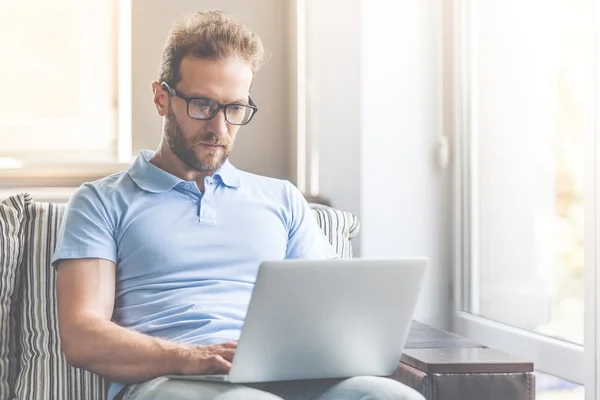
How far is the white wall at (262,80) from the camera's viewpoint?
255cm

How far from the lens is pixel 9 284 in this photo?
1.85 m

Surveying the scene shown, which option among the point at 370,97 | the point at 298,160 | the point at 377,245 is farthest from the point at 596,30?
the point at 298,160

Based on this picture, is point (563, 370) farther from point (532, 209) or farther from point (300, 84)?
point (300, 84)

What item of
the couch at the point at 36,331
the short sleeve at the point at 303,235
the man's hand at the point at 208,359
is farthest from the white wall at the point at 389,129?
the man's hand at the point at 208,359

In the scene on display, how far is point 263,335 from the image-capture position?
1.35 meters

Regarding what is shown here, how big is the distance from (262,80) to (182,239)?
105cm

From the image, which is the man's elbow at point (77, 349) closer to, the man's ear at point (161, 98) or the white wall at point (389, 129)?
the man's ear at point (161, 98)

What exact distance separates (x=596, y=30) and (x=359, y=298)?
90 cm

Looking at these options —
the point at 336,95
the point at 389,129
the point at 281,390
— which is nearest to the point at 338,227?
the point at 389,129

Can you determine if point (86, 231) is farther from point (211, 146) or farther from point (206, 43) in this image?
point (206, 43)

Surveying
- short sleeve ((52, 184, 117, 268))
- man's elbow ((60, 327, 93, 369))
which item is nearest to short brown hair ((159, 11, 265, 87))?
short sleeve ((52, 184, 117, 268))

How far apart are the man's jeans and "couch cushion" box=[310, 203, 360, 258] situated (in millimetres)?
637

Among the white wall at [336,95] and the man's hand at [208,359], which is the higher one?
the white wall at [336,95]

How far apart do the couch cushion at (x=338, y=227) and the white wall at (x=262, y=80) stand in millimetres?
527
